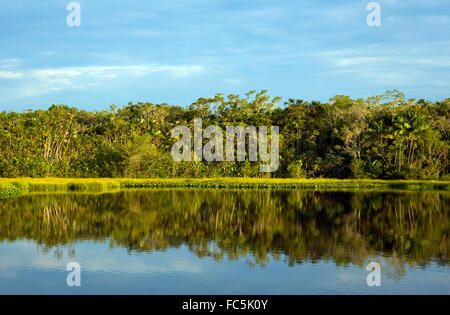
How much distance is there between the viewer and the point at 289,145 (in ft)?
180

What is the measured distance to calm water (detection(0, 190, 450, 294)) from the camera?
1139cm

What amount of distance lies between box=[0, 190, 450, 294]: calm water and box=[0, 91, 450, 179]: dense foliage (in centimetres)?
2030

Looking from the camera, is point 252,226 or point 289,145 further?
point 289,145

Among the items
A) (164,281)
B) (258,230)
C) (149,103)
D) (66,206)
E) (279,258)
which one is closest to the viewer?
(164,281)

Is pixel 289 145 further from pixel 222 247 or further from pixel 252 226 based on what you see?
pixel 222 247

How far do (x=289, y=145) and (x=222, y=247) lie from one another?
131 feet

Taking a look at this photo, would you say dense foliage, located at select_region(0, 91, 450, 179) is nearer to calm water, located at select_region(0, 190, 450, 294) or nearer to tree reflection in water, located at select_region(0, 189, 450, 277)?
tree reflection in water, located at select_region(0, 189, 450, 277)

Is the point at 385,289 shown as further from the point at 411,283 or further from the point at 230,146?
the point at 230,146

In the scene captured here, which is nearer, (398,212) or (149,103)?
(398,212)

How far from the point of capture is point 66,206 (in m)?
26.6

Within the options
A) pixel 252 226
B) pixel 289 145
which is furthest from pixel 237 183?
pixel 252 226

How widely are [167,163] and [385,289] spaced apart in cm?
3902
